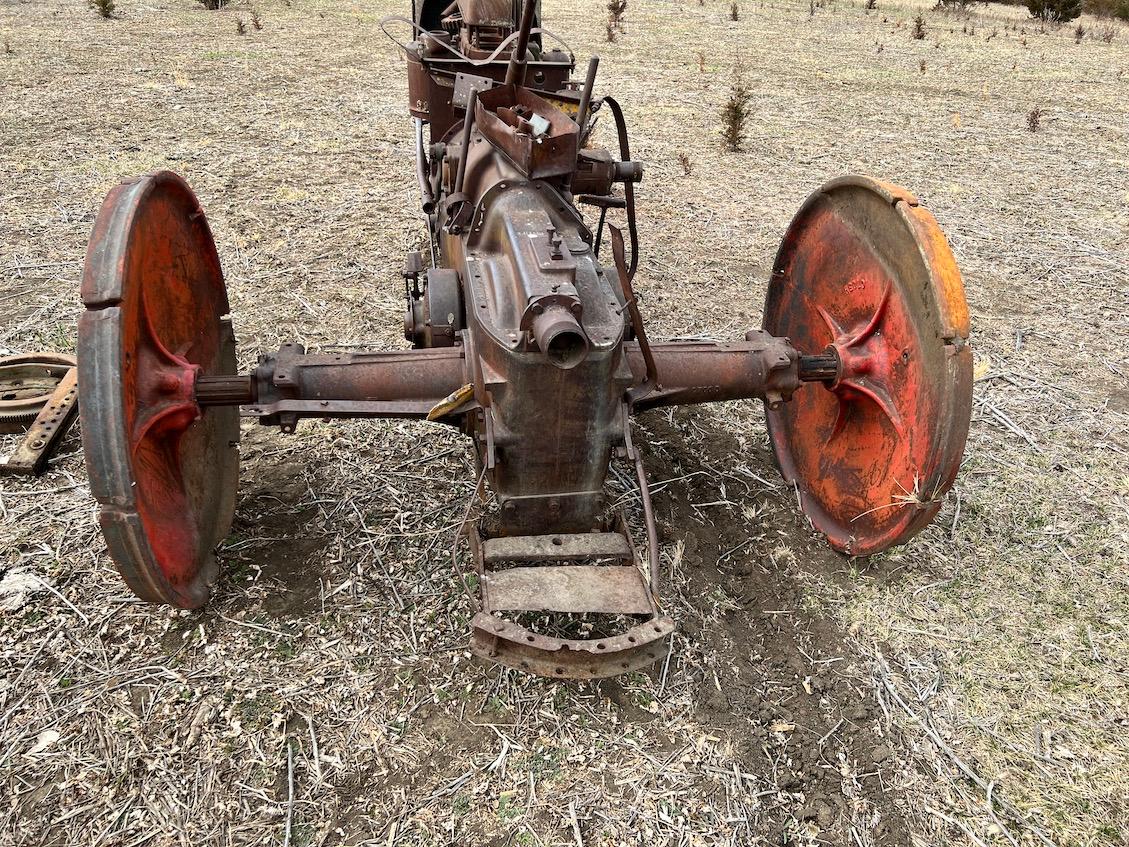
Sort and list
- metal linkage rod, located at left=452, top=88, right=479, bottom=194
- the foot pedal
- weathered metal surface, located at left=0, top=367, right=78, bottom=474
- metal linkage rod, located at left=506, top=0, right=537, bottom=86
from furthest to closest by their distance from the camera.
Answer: weathered metal surface, located at left=0, top=367, right=78, bottom=474 < metal linkage rod, located at left=452, top=88, right=479, bottom=194 < metal linkage rod, located at left=506, top=0, right=537, bottom=86 < the foot pedal

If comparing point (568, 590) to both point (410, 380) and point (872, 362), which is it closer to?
point (410, 380)

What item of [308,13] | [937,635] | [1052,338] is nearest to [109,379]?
[937,635]

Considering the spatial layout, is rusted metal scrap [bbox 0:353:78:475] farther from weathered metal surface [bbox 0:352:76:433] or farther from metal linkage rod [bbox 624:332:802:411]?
metal linkage rod [bbox 624:332:802:411]

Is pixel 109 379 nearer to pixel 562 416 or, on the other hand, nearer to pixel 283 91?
pixel 562 416

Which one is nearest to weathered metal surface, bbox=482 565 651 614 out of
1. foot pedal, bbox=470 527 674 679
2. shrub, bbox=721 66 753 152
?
foot pedal, bbox=470 527 674 679

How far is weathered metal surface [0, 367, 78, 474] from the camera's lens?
3.66 m

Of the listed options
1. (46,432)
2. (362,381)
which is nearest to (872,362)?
(362,381)

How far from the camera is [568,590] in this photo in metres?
2.66

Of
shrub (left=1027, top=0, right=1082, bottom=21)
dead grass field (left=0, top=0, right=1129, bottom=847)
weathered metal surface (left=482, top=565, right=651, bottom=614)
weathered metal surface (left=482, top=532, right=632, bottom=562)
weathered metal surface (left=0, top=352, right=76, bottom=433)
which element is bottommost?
dead grass field (left=0, top=0, right=1129, bottom=847)

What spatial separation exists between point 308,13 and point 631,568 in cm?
1535

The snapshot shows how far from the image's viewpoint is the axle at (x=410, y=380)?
2922mm

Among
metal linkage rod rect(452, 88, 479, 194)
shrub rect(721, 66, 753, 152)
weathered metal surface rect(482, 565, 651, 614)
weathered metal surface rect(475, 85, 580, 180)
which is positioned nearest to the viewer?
weathered metal surface rect(482, 565, 651, 614)

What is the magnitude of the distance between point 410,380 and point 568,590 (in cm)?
100

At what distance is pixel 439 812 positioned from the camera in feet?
7.99
